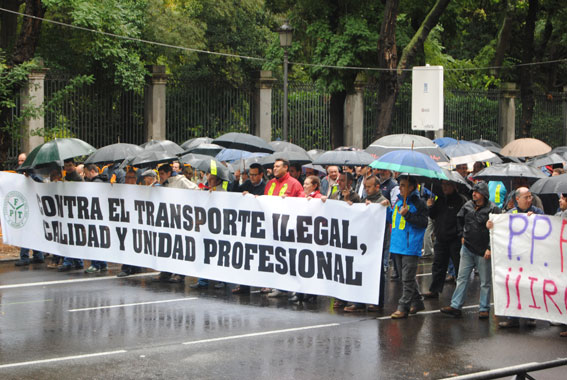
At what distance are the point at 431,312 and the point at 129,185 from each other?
5382 millimetres

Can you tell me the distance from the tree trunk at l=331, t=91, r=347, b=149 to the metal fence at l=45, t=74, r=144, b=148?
6.55 metres

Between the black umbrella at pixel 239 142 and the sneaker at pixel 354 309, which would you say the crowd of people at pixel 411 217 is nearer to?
the sneaker at pixel 354 309

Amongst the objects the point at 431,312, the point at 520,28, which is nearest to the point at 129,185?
the point at 431,312

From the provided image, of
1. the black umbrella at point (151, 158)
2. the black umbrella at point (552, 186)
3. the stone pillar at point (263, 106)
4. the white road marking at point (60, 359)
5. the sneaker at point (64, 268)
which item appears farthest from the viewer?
the stone pillar at point (263, 106)

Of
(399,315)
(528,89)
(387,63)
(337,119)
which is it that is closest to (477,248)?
(399,315)

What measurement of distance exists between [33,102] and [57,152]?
819 cm

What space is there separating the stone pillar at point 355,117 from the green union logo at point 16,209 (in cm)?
1465

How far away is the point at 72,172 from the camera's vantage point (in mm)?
14766

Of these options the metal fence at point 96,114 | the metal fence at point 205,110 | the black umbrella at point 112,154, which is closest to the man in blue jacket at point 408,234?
the black umbrella at point 112,154

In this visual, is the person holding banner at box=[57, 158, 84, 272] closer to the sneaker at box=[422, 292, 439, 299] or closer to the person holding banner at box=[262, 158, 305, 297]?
the person holding banner at box=[262, 158, 305, 297]

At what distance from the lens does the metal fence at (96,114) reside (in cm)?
2206

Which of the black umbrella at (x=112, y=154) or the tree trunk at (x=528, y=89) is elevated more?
the tree trunk at (x=528, y=89)

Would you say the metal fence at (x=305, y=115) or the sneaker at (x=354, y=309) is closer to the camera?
the sneaker at (x=354, y=309)

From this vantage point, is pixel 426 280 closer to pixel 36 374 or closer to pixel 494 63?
pixel 36 374
